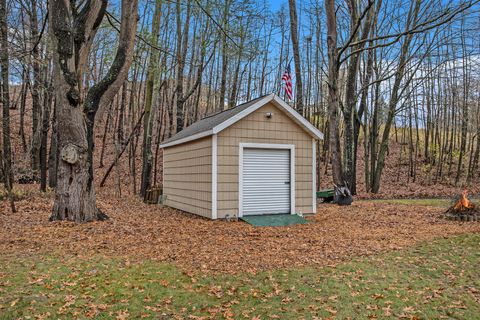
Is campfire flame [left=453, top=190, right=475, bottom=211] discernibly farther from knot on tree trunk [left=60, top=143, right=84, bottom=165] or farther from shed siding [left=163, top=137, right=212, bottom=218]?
knot on tree trunk [left=60, top=143, right=84, bottom=165]

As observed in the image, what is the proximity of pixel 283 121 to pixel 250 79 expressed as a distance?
47.1ft

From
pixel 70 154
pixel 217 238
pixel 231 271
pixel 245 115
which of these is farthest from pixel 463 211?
pixel 70 154

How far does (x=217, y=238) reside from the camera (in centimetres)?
655

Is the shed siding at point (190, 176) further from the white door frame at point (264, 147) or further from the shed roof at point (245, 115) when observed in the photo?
the white door frame at point (264, 147)

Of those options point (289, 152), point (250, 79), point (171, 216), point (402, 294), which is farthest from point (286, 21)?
point (402, 294)

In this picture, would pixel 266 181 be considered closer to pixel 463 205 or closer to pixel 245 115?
pixel 245 115

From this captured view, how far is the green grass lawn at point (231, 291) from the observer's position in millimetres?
3533

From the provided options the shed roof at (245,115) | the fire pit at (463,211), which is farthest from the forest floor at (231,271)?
the shed roof at (245,115)

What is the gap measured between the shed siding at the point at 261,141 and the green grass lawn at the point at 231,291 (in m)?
4.16

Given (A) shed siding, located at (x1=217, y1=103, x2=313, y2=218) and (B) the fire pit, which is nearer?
(B) the fire pit

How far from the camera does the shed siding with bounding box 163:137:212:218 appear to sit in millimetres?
9012

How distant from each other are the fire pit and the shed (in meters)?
3.62

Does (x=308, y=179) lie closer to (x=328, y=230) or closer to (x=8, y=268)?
(x=328, y=230)

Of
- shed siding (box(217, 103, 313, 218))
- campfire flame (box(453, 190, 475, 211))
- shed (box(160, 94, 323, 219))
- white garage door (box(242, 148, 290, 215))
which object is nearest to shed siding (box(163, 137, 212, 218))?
shed (box(160, 94, 323, 219))
